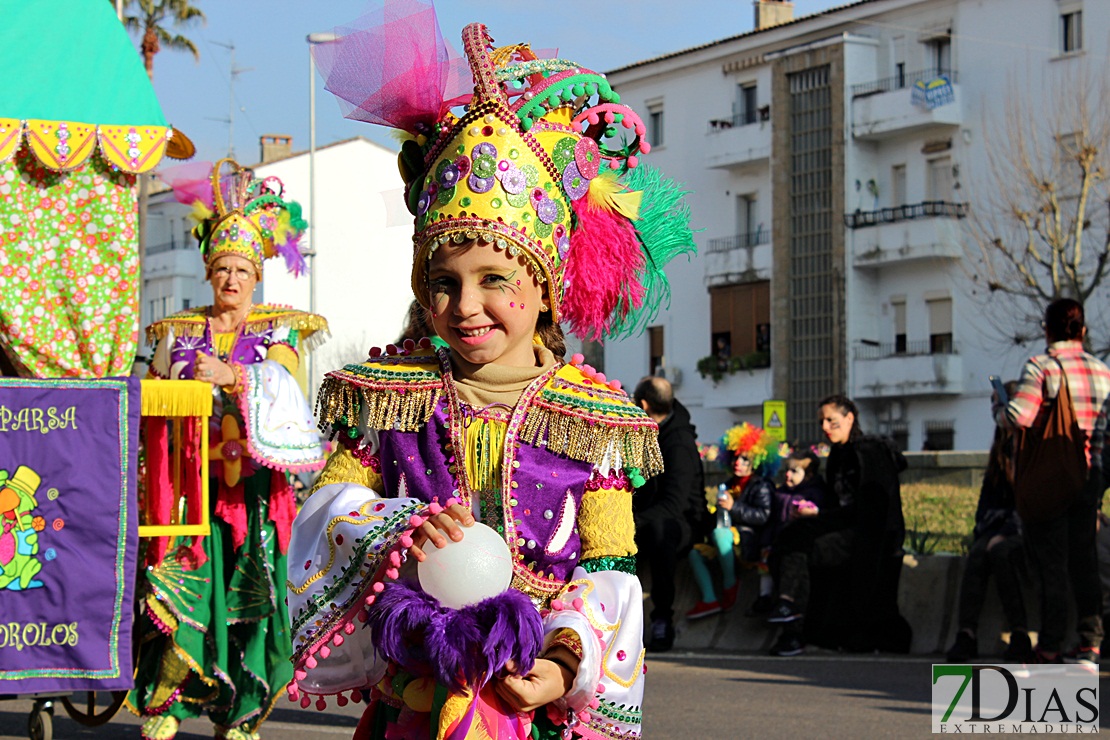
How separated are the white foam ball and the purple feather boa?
2cm

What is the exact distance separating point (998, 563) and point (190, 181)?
16.5ft

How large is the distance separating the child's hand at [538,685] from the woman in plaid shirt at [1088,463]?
596cm

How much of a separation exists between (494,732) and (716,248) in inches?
1668

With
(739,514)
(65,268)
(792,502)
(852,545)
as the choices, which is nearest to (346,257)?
(739,514)

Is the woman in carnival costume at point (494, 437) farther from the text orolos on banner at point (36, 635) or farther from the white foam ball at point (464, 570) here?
the text orolos on banner at point (36, 635)

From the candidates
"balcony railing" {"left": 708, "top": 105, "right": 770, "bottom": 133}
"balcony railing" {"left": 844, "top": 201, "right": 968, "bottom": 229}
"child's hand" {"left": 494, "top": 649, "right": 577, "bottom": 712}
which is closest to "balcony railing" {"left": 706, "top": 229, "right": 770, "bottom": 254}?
"balcony railing" {"left": 708, "top": 105, "right": 770, "bottom": 133}

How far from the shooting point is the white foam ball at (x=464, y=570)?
122 inches

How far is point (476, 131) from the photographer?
139 inches

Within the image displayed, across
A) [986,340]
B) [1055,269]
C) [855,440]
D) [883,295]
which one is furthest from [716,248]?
[855,440]

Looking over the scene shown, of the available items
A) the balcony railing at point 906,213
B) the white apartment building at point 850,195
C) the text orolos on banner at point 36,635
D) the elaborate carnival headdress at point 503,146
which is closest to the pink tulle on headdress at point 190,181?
the text orolos on banner at point 36,635

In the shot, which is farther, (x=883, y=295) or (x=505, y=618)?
(x=883, y=295)

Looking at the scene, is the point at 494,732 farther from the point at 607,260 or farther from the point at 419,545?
the point at 607,260

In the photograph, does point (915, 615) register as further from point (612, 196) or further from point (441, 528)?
point (441, 528)

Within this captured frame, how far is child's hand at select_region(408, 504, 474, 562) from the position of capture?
3.11 m
